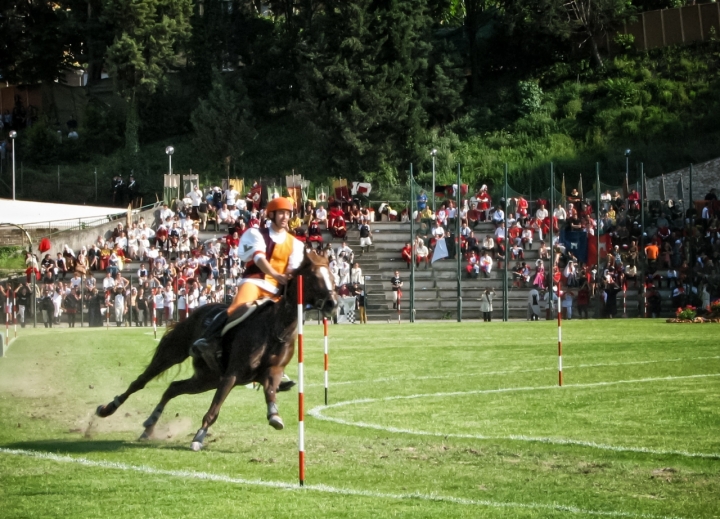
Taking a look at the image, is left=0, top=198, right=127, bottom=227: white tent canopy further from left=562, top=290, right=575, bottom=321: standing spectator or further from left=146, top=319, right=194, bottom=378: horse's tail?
left=146, top=319, right=194, bottom=378: horse's tail

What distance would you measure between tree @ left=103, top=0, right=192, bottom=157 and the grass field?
48729 mm

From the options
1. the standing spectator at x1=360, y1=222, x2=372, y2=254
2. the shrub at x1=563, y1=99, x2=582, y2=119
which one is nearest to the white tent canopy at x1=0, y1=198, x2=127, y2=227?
the standing spectator at x1=360, y1=222, x2=372, y2=254

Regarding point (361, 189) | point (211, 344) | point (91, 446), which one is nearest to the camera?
point (91, 446)

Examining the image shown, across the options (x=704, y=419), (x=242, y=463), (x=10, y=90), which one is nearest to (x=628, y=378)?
(x=704, y=419)

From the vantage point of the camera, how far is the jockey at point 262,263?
13531 mm

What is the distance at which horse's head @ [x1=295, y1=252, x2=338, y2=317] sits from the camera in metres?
13.0

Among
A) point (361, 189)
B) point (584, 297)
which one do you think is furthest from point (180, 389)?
point (361, 189)

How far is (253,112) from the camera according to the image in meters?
77.2

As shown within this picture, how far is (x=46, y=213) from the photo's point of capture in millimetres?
61500

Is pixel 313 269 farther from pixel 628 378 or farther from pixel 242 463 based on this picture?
pixel 628 378

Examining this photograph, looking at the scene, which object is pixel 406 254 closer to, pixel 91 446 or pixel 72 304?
pixel 72 304

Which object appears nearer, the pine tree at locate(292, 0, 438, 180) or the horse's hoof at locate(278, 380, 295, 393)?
the horse's hoof at locate(278, 380, 295, 393)

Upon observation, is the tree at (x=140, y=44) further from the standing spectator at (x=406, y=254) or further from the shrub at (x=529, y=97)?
the standing spectator at (x=406, y=254)

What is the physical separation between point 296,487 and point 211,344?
3.35m
